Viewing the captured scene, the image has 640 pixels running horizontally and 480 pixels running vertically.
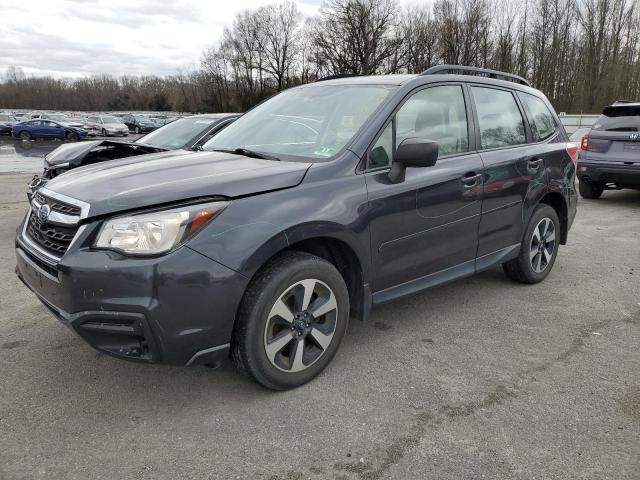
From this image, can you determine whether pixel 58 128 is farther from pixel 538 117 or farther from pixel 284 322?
pixel 284 322

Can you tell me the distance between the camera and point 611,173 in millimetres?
8586

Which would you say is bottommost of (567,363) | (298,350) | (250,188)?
(567,363)

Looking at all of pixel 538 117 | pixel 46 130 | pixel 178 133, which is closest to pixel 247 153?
pixel 538 117

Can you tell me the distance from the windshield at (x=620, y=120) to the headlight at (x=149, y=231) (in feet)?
27.6

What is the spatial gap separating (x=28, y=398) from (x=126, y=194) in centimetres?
131

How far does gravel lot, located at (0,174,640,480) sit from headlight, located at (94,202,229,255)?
931 millimetres

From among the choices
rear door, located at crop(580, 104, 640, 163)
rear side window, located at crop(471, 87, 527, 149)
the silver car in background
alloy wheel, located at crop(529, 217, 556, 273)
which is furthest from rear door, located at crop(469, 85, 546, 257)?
the silver car in background

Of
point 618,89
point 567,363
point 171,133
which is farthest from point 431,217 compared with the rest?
point 618,89

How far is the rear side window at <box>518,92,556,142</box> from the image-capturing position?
4.58 metres

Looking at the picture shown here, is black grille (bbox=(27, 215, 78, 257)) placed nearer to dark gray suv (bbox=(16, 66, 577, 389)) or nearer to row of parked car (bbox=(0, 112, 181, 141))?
dark gray suv (bbox=(16, 66, 577, 389))

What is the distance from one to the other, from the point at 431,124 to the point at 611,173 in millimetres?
6391

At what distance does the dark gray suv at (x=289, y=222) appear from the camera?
244cm

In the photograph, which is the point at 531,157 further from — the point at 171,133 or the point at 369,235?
the point at 171,133

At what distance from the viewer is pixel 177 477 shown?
227 cm
